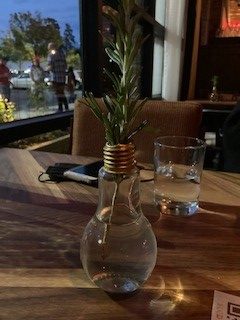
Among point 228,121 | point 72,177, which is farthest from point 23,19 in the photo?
point 72,177

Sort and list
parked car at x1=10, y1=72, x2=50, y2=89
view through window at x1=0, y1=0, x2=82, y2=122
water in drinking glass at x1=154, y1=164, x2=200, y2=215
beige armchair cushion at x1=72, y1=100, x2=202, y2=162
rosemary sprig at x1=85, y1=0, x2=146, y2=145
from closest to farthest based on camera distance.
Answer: rosemary sprig at x1=85, y1=0, x2=146, y2=145
water in drinking glass at x1=154, y1=164, x2=200, y2=215
beige armchair cushion at x1=72, y1=100, x2=202, y2=162
view through window at x1=0, y1=0, x2=82, y2=122
parked car at x1=10, y1=72, x2=50, y2=89

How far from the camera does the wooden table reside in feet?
1.38

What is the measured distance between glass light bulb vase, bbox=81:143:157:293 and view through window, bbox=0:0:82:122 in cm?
164

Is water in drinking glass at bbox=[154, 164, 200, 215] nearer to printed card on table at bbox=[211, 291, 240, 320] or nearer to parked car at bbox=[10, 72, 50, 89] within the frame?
printed card on table at bbox=[211, 291, 240, 320]

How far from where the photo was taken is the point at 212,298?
17.4 inches

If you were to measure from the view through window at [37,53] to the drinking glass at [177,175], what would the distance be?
1405 mm

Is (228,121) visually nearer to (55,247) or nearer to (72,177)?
(72,177)

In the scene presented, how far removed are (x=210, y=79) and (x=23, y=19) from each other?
129 inches

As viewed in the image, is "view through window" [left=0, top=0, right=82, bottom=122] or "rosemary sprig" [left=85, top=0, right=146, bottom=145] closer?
"rosemary sprig" [left=85, top=0, right=146, bottom=145]

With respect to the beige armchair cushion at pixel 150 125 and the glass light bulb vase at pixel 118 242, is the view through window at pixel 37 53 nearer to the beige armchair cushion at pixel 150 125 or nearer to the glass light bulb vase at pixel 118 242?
the beige armchair cushion at pixel 150 125

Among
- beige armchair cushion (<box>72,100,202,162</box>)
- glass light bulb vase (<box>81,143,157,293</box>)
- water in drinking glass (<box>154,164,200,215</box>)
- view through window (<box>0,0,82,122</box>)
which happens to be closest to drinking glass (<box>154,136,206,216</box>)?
water in drinking glass (<box>154,164,200,215</box>)

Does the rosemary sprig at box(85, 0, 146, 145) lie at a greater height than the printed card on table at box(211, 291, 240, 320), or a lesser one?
greater

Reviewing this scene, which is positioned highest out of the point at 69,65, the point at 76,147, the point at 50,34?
the point at 50,34

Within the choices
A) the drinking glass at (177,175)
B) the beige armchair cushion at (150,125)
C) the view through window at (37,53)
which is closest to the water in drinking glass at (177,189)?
the drinking glass at (177,175)
